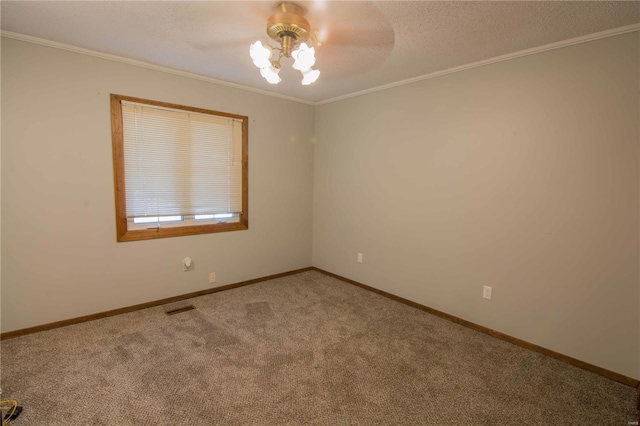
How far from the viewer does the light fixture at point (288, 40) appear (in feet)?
6.22

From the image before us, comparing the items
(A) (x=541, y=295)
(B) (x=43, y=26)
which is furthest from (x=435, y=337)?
(B) (x=43, y=26)

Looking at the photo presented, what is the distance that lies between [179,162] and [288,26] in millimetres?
1989

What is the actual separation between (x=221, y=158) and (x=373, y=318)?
2489 mm

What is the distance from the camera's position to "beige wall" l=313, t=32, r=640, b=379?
2.16m

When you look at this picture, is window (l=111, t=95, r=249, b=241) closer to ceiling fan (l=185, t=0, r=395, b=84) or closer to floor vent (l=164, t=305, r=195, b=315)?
floor vent (l=164, t=305, r=195, b=315)

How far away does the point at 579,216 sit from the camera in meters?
2.30

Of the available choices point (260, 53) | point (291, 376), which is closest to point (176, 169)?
point (260, 53)

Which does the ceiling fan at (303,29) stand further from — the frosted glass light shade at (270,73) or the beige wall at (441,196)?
the beige wall at (441,196)

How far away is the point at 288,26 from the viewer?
6.51 feet

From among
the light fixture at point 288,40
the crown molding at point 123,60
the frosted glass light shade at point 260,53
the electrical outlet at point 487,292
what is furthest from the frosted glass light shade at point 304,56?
the electrical outlet at point 487,292

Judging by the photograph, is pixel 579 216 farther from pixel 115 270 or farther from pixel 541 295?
pixel 115 270

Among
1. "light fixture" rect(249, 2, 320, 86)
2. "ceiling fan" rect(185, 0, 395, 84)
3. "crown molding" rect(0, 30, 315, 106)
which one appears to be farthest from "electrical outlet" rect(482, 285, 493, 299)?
"crown molding" rect(0, 30, 315, 106)

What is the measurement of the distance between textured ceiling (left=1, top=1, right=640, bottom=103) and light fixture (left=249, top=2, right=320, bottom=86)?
0.23ft

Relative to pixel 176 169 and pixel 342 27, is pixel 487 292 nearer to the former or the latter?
pixel 342 27
